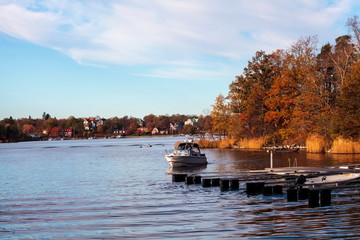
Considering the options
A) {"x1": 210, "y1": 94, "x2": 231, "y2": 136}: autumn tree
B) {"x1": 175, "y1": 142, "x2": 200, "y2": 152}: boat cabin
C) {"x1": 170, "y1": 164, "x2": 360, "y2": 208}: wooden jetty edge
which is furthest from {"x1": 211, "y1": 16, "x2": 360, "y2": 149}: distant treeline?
{"x1": 170, "y1": 164, "x2": 360, "y2": 208}: wooden jetty edge

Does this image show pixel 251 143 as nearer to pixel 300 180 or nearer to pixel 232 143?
pixel 232 143

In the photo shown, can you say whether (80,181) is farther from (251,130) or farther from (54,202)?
(251,130)

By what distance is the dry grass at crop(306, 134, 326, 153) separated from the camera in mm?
56312

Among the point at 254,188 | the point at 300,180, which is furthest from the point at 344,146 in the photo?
the point at 254,188

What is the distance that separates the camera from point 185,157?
43688 millimetres

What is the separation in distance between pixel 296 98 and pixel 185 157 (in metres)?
28.8

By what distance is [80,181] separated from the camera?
107ft

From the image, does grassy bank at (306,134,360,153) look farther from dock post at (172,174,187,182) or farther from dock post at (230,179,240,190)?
dock post at (230,179,240,190)

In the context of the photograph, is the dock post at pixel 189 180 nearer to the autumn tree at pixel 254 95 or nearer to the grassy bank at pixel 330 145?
the grassy bank at pixel 330 145

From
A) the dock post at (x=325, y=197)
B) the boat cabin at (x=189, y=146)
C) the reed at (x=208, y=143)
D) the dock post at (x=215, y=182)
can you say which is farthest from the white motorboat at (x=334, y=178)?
the reed at (x=208, y=143)

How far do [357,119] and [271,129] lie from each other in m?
28.3

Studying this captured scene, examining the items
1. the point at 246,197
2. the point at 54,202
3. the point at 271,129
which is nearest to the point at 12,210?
the point at 54,202

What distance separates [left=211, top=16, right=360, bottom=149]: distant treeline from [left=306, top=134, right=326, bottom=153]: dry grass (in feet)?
2.79

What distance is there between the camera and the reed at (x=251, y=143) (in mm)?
76369
